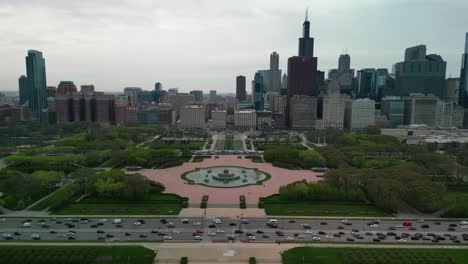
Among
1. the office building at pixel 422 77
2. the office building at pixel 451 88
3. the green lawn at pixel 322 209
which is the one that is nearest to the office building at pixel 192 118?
the office building at pixel 422 77

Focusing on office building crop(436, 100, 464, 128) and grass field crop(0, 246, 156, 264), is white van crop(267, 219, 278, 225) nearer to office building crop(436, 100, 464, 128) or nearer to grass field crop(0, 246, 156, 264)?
grass field crop(0, 246, 156, 264)

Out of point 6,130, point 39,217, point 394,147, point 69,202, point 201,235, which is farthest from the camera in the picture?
point 6,130

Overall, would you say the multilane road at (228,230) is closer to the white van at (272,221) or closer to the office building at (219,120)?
the white van at (272,221)

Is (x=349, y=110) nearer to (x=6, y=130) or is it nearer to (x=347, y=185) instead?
(x=347, y=185)

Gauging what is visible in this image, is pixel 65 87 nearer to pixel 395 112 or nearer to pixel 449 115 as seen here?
pixel 395 112

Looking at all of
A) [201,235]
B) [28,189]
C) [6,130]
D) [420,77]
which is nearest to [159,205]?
[201,235]

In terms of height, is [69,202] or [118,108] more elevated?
[118,108]

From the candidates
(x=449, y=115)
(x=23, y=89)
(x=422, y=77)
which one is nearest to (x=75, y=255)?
(x=449, y=115)
